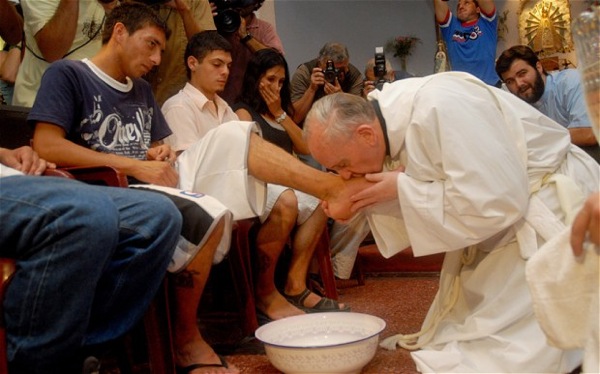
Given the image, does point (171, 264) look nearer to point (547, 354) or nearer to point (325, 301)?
point (325, 301)

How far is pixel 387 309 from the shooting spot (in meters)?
2.49

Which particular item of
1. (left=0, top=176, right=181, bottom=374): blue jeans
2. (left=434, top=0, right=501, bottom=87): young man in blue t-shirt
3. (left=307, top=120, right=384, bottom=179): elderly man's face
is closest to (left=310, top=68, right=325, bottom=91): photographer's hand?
(left=434, top=0, right=501, bottom=87): young man in blue t-shirt

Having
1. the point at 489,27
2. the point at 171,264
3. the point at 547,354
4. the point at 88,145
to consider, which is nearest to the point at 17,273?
the point at 171,264

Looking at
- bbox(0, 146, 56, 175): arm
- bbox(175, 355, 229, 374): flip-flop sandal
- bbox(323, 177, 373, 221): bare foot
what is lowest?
bbox(175, 355, 229, 374): flip-flop sandal

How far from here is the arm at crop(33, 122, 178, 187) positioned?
189cm

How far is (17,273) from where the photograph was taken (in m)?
1.25

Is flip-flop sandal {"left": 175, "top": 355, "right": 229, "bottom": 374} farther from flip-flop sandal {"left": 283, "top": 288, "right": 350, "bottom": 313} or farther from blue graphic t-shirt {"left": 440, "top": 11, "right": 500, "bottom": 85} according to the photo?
blue graphic t-shirt {"left": 440, "top": 11, "right": 500, "bottom": 85}

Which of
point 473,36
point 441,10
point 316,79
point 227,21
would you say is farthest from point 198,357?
point 473,36

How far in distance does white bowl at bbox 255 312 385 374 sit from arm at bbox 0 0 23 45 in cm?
153

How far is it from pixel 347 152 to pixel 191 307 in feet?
1.95

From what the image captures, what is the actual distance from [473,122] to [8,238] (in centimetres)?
106

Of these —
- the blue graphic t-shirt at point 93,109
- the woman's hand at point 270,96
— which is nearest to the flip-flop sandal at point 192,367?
the blue graphic t-shirt at point 93,109

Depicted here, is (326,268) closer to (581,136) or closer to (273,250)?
(273,250)

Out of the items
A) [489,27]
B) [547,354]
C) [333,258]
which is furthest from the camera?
[489,27]
